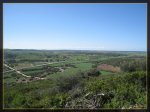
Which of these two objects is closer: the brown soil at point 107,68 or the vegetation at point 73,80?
the vegetation at point 73,80

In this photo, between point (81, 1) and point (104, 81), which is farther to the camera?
point (104, 81)

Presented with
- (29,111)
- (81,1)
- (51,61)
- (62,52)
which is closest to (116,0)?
(81,1)

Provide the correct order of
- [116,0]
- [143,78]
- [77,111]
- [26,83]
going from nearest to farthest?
[116,0] → [77,111] → [26,83] → [143,78]

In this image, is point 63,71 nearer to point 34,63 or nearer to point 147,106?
point 34,63

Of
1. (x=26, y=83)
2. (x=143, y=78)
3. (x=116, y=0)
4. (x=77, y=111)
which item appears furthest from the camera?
(x=143, y=78)

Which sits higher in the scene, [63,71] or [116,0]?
[116,0]

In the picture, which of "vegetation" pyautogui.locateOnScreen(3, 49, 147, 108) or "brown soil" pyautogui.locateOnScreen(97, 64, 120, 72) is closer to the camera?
"vegetation" pyautogui.locateOnScreen(3, 49, 147, 108)

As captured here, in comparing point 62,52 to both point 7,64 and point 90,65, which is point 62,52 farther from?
point 7,64

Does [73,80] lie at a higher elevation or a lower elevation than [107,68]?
lower

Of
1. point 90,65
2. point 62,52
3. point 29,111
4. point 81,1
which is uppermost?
point 81,1
